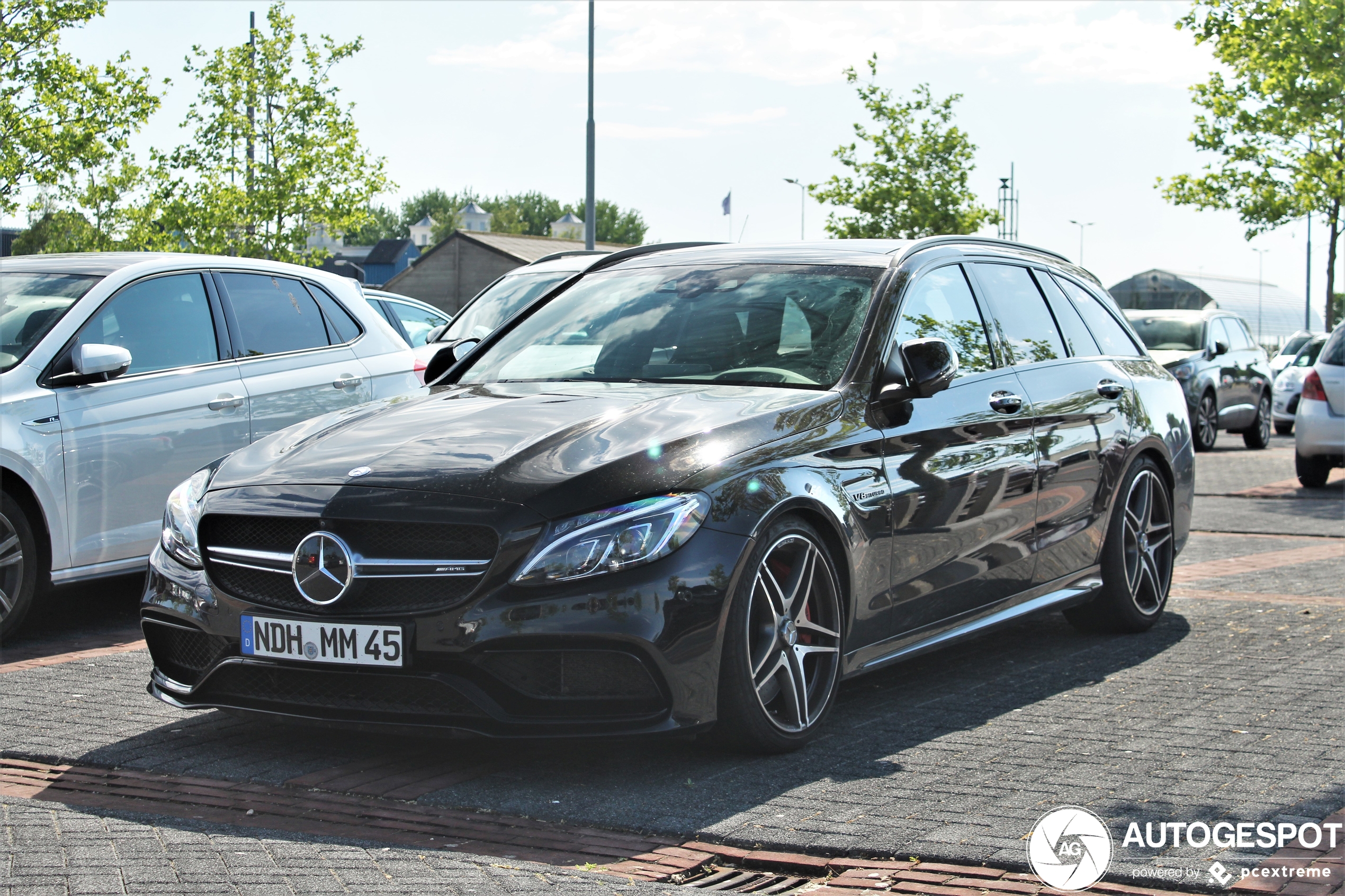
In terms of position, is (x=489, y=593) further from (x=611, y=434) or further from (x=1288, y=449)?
(x=1288, y=449)

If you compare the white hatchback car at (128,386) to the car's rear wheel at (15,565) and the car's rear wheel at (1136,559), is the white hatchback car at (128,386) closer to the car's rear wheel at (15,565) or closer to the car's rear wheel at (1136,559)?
the car's rear wheel at (15,565)

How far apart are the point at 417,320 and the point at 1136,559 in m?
10.2

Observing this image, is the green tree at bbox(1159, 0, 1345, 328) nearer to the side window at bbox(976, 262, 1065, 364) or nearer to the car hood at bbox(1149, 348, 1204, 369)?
the car hood at bbox(1149, 348, 1204, 369)

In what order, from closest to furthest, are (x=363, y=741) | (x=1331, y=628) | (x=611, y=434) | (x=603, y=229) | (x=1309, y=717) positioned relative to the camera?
(x=611, y=434) < (x=363, y=741) < (x=1309, y=717) < (x=1331, y=628) < (x=603, y=229)

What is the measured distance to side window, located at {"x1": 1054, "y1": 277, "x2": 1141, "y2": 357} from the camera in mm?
7402

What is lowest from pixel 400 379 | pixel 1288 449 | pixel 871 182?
pixel 1288 449

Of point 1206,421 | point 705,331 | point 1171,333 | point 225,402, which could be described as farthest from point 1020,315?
point 1171,333

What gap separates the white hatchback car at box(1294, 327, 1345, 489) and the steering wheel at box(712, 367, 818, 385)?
10974 millimetres

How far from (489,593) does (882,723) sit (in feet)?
5.57

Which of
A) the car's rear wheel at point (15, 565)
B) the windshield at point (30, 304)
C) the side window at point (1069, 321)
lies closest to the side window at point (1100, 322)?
the side window at point (1069, 321)

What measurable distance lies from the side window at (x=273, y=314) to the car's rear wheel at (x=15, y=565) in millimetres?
1630

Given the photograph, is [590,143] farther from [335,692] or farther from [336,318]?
[335,692]

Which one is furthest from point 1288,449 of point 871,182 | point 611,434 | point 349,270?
point 349,270

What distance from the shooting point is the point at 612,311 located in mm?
6102
